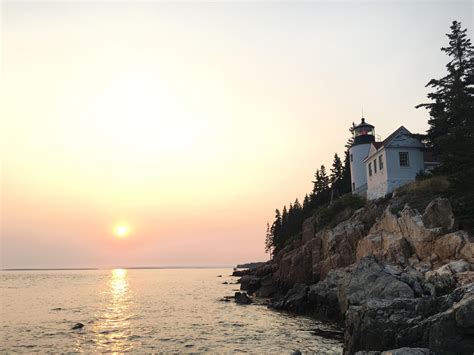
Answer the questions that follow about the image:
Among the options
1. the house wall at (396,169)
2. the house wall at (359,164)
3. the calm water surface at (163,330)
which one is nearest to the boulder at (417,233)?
the calm water surface at (163,330)

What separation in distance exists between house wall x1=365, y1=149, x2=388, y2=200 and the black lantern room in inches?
213

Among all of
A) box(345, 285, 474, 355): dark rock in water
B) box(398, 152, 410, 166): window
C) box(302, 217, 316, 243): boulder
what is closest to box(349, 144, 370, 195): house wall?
box(302, 217, 316, 243): boulder

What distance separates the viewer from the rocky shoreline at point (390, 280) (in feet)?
42.4

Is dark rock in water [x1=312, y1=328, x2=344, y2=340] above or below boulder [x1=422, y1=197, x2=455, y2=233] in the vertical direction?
below

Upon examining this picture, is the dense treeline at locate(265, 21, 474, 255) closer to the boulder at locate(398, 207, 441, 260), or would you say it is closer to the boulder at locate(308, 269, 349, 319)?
the boulder at locate(398, 207, 441, 260)

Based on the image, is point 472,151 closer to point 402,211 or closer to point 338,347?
point 402,211

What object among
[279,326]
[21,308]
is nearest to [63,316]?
[21,308]

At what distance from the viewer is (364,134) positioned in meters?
49.8

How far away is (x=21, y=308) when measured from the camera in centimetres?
3947

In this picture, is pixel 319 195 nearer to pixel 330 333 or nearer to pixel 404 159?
pixel 404 159

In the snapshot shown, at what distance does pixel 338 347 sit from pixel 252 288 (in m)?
33.4

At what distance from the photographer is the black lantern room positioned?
49344mm

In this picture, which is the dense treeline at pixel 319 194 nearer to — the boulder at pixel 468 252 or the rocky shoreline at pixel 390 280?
the rocky shoreline at pixel 390 280

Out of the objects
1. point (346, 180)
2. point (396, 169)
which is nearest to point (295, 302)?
point (396, 169)
